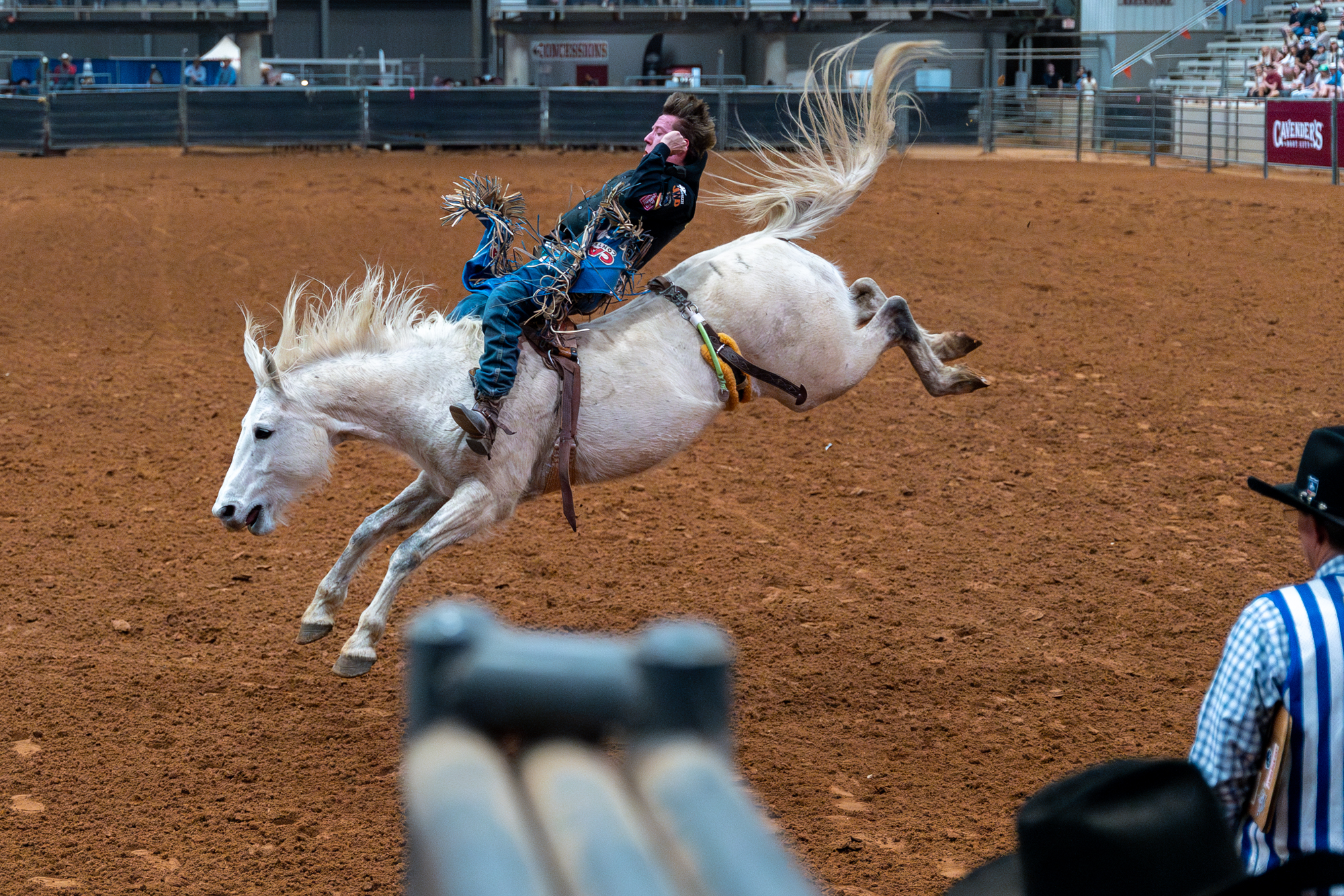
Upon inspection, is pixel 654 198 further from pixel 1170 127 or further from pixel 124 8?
pixel 124 8

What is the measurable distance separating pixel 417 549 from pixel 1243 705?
3469 mm

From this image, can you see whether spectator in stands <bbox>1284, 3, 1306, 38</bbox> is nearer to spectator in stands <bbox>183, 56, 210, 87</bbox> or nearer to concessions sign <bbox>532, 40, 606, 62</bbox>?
concessions sign <bbox>532, 40, 606, 62</bbox>

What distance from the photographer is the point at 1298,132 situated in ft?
63.9

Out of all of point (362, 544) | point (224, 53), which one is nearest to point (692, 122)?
point (362, 544)

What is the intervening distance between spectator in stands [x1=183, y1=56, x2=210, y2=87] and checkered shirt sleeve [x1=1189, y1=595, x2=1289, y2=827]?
33896mm

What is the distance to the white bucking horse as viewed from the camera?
519 cm

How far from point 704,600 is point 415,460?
1.85 metres

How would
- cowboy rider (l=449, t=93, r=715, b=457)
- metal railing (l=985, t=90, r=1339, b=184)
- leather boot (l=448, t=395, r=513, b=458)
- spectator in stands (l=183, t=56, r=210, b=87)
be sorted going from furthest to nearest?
spectator in stands (l=183, t=56, r=210, b=87) < metal railing (l=985, t=90, r=1339, b=184) < cowboy rider (l=449, t=93, r=715, b=457) < leather boot (l=448, t=395, r=513, b=458)

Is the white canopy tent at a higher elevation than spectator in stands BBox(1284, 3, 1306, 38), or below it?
higher

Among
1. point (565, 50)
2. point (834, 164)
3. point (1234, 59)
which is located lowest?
point (834, 164)

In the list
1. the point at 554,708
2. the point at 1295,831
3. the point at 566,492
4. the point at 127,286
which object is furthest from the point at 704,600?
the point at 127,286

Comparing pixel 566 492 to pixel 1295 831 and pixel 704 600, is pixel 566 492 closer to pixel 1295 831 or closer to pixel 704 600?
pixel 704 600

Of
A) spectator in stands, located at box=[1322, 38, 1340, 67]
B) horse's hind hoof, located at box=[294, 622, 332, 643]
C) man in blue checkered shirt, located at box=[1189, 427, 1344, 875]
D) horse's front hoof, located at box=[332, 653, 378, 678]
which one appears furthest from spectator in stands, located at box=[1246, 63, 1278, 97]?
man in blue checkered shirt, located at box=[1189, 427, 1344, 875]

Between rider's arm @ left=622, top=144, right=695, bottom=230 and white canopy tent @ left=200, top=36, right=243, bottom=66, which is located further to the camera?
white canopy tent @ left=200, top=36, right=243, bottom=66
